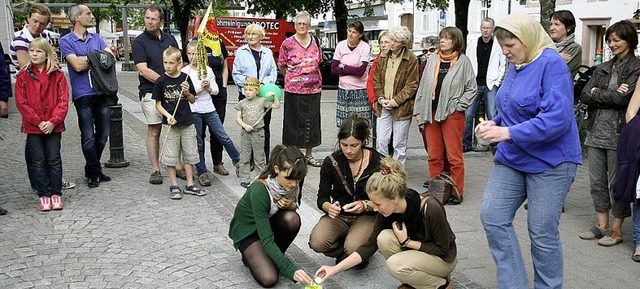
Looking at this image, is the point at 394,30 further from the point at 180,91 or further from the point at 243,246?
the point at 243,246

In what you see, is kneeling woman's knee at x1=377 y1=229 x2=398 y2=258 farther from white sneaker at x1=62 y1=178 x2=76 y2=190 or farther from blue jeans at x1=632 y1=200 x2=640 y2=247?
white sneaker at x1=62 y1=178 x2=76 y2=190

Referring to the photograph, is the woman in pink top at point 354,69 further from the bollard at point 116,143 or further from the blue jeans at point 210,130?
the bollard at point 116,143

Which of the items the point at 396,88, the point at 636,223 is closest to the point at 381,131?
the point at 396,88

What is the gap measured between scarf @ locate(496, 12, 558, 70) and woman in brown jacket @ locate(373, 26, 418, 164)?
3412mm

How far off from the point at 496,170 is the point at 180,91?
3913 millimetres

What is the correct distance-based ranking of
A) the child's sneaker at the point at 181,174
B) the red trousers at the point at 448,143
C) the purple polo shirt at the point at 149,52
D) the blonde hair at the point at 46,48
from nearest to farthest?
the blonde hair at the point at 46,48 < the red trousers at the point at 448,143 < the purple polo shirt at the point at 149,52 < the child's sneaker at the point at 181,174

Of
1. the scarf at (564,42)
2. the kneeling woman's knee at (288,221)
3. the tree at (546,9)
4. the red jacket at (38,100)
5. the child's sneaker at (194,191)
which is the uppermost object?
the tree at (546,9)

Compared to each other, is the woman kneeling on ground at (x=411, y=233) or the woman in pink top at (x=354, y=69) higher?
the woman in pink top at (x=354, y=69)

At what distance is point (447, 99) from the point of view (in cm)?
639

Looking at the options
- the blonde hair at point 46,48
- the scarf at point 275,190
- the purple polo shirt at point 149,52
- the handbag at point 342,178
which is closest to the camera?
the scarf at point 275,190

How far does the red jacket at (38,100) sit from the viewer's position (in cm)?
611

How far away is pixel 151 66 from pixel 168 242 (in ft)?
8.95

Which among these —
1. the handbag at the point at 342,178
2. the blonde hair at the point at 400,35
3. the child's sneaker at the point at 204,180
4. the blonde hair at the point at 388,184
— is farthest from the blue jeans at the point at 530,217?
the child's sneaker at the point at 204,180

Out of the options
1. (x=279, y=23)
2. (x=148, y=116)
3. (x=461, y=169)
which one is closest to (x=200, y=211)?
(x=148, y=116)
